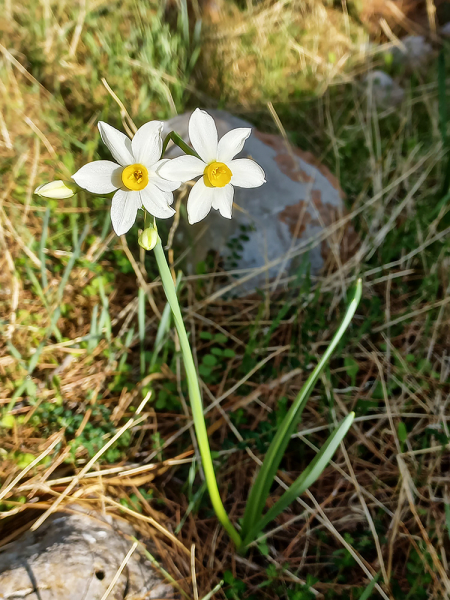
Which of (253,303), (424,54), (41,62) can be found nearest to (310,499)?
(253,303)

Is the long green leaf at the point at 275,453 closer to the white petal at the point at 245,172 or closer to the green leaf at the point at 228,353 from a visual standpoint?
the white petal at the point at 245,172

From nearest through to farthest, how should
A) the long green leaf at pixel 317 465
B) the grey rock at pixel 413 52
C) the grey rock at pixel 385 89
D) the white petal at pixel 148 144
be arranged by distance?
1. the white petal at pixel 148 144
2. the long green leaf at pixel 317 465
3. the grey rock at pixel 385 89
4. the grey rock at pixel 413 52

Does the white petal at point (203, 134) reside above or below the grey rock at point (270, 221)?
above

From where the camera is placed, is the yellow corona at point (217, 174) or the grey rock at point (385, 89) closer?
the yellow corona at point (217, 174)

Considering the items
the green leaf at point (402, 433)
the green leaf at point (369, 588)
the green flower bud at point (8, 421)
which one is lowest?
the green leaf at point (402, 433)

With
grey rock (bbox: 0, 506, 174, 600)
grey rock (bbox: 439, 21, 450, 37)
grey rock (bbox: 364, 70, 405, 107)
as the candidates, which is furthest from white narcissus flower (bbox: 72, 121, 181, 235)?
grey rock (bbox: 439, 21, 450, 37)

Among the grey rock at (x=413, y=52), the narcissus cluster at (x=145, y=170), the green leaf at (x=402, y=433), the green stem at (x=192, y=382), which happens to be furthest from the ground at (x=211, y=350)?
the narcissus cluster at (x=145, y=170)

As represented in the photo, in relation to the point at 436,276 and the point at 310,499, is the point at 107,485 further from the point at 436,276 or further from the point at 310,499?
the point at 436,276
